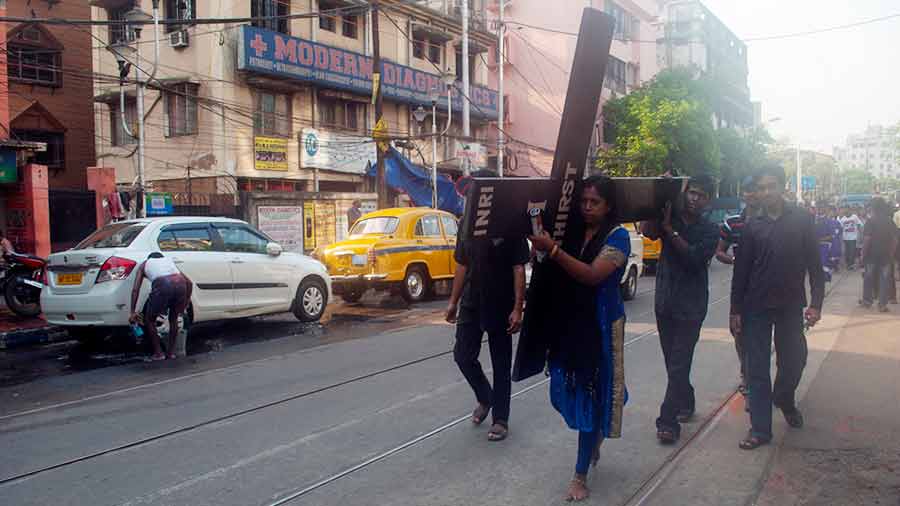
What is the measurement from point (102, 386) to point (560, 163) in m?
5.88

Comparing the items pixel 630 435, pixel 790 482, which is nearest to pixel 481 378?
pixel 630 435

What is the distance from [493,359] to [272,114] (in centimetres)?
1994

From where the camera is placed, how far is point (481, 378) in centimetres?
555

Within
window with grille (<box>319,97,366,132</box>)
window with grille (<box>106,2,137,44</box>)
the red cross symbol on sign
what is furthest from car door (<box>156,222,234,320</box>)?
window with grille (<box>106,2,137,44</box>)

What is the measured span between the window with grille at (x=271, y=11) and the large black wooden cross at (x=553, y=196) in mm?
20855

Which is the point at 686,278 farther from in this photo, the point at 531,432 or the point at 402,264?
the point at 402,264

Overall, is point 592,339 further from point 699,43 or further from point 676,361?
point 699,43

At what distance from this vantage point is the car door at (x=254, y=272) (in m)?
10.5

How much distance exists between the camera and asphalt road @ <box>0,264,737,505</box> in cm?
432

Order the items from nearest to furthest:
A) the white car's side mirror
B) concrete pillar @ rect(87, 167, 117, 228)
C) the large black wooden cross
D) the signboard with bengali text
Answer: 1. the large black wooden cross
2. the white car's side mirror
3. the signboard with bengali text
4. concrete pillar @ rect(87, 167, 117, 228)

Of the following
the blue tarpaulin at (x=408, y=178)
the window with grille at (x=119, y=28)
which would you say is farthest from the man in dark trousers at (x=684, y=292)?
the window with grille at (x=119, y=28)

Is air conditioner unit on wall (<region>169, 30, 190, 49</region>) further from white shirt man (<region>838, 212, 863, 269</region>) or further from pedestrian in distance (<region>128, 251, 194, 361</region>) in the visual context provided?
white shirt man (<region>838, 212, 863, 269</region>)

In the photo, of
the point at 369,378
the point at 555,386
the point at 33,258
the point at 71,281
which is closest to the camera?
the point at 555,386

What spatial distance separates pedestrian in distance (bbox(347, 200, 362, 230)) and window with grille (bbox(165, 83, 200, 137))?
19.6 ft
